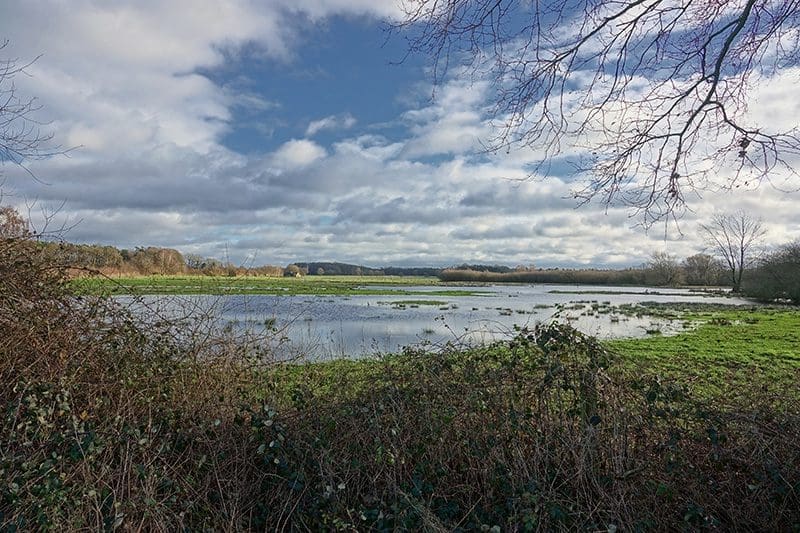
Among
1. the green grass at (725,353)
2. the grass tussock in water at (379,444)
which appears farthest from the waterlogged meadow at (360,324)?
the green grass at (725,353)

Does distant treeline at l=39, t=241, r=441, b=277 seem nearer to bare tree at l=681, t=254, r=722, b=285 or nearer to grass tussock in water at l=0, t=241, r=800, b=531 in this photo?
grass tussock in water at l=0, t=241, r=800, b=531

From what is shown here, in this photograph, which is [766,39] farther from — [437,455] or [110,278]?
[110,278]

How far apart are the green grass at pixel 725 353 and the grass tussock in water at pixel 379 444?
180 cm

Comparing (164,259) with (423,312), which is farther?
(423,312)

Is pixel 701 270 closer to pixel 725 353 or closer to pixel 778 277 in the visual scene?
pixel 778 277

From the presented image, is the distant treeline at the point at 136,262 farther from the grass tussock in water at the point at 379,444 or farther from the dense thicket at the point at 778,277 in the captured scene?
the dense thicket at the point at 778,277

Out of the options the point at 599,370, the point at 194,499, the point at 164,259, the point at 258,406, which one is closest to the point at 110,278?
the point at 164,259

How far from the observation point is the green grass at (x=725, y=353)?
9.70m

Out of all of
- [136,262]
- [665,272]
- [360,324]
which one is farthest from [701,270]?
[136,262]

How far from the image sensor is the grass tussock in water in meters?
3.73

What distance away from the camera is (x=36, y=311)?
5.37 metres

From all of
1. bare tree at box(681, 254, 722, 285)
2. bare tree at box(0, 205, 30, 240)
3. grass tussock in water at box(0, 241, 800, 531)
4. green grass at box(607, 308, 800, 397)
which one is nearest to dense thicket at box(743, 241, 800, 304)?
green grass at box(607, 308, 800, 397)

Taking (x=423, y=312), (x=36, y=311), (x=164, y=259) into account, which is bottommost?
(x=423, y=312)

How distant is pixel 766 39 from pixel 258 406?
273 inches
